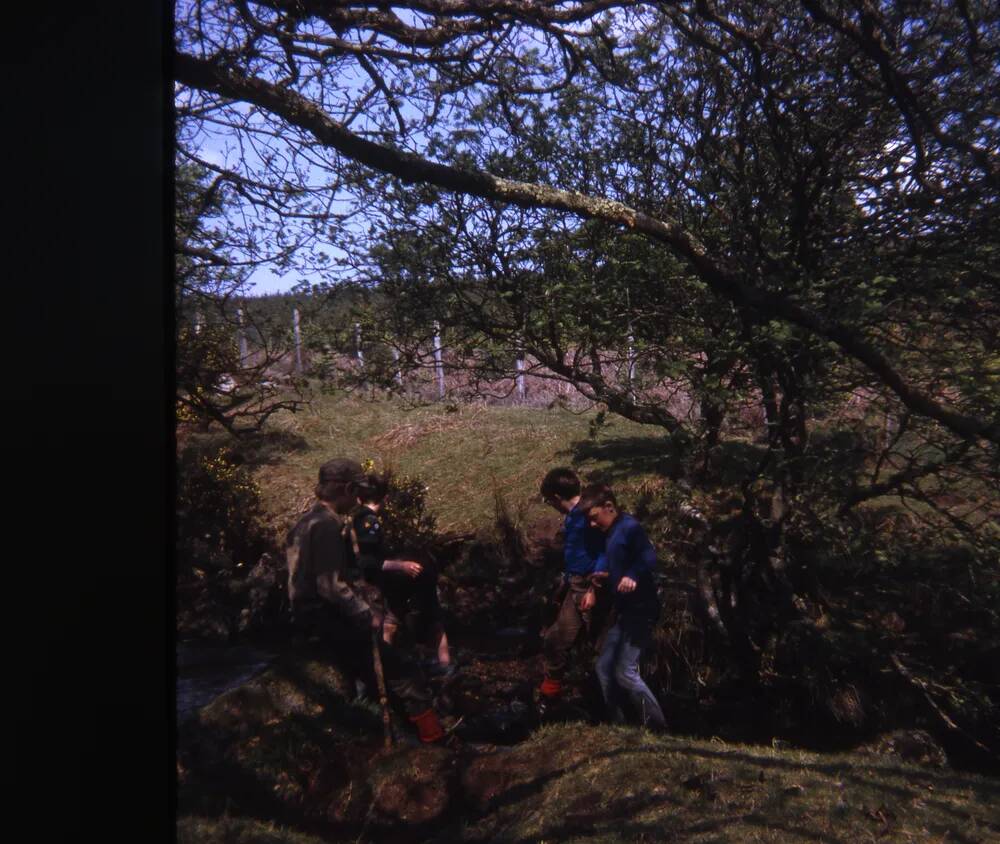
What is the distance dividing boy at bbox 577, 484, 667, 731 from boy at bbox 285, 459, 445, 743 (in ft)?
3.08

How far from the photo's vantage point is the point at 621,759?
3.47m

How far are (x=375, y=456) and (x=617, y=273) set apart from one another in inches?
67.8

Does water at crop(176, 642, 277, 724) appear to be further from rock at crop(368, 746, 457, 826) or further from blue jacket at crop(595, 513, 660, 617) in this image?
blue jacket at crop(595, 513, 660, 617)

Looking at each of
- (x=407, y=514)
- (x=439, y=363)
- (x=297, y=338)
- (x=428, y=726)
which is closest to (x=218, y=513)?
(x=407, y=514)

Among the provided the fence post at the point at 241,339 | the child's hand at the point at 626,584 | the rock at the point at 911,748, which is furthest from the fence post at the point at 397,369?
the rock at the point at 911,748

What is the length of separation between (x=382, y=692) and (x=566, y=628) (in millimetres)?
1126

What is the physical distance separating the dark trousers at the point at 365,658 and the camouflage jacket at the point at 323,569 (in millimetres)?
61

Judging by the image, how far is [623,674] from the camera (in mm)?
4191

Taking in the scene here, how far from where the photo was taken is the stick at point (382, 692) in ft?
11.8

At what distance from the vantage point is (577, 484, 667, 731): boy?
13.6 feet

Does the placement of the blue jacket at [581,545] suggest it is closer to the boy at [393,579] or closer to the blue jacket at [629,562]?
the blue jacket at [629,562]

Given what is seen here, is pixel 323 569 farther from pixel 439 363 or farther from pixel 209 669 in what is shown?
pixel 439 363

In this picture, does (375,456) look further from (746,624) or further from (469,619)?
(746,624)

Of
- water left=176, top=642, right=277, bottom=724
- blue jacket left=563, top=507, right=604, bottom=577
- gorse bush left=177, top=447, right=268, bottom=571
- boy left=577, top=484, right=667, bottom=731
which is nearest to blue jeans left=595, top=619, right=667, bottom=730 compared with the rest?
boy left=577, top=484, right=667, bottom=731
